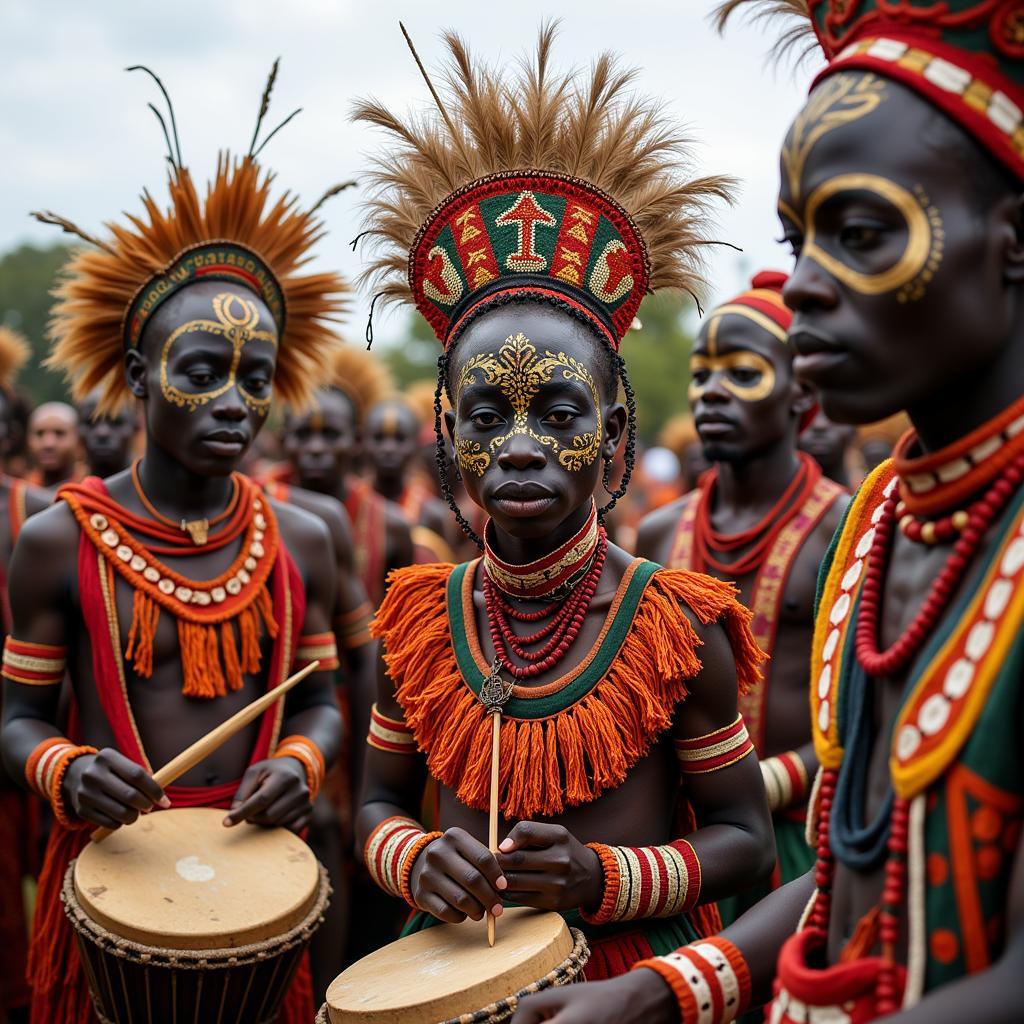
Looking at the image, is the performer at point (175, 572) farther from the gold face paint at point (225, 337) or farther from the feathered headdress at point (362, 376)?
the feathered headdress at point (362, 376)

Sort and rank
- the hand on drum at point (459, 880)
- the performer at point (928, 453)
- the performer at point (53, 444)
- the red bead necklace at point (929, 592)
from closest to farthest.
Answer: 1. the performer at point (928, 453)
2. the red bead necklace at point (929, 592)
3. the hand on drum at point (459, 880)
4. the performer at point (53, 444)

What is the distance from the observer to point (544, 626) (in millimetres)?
3389

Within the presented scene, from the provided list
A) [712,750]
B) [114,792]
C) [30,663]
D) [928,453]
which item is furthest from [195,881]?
[928,453]

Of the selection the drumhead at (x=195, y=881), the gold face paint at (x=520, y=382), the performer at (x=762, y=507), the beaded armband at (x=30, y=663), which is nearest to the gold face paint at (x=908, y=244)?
the gold face paint at (x=520, y=382)

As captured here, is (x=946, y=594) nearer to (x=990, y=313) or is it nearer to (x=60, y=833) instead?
(x=990, y=313)

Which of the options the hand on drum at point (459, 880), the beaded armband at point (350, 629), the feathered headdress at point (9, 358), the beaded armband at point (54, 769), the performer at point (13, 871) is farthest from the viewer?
the feathered headdress at point (9, 358)

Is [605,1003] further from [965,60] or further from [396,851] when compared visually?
[965,60]

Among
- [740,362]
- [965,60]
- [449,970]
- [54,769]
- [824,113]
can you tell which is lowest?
[54,769]

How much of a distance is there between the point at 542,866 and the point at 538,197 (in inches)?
67.6

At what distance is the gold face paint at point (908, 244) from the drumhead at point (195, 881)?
259cm

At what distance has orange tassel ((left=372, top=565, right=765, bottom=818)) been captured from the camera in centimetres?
316

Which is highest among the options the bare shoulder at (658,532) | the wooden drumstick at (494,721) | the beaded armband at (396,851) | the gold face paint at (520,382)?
the gold face paint at (520,382)

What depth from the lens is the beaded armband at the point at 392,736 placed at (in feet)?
11.6

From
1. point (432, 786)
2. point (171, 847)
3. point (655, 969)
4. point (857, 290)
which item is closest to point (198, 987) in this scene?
point (171, 847)
